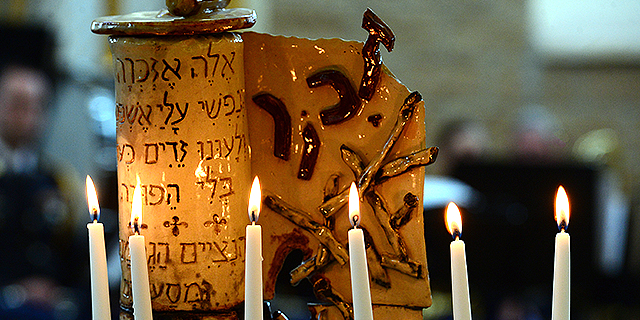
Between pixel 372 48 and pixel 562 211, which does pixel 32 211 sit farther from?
pixel 562 211

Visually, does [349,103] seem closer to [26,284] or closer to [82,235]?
[26,284]

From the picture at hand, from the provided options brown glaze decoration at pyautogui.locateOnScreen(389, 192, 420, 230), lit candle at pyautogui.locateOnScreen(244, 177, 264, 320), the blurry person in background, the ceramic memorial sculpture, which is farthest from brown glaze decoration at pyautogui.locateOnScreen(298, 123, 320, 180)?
the blurry person in background

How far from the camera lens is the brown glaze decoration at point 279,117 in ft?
2.65

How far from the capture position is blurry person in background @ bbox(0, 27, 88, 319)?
2285 mm

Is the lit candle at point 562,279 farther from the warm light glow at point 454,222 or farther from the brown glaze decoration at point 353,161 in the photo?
the brown glaze decoration at point 353,161

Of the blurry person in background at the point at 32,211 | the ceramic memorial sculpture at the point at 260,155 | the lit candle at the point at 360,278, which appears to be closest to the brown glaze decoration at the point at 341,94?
the ceramic memorial sculpture at the point at 260,155

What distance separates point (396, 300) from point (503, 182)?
196 cm

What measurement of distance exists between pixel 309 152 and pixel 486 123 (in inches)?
138

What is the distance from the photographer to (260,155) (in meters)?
0.82

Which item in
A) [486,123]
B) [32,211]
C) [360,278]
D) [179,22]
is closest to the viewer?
[360,278]

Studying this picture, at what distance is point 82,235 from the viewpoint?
8.48 feet

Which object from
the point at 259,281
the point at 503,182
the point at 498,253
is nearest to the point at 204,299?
the point at 259,281

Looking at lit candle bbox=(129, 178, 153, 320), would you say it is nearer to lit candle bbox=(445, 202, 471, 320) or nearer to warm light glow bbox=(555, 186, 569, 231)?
lit candle bbox=(445, 202, 471, 320)

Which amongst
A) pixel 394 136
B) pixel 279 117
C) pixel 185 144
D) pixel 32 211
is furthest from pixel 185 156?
pixel 32 211
